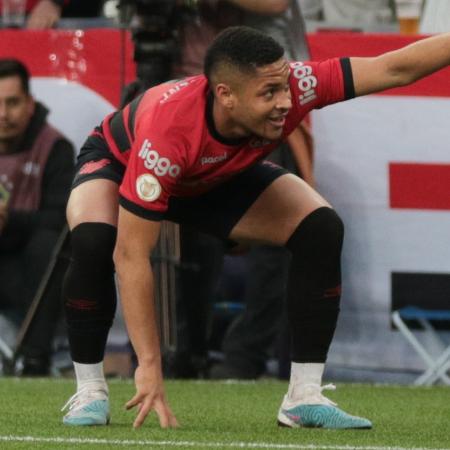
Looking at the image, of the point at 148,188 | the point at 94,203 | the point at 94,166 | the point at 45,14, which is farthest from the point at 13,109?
the point at 148,188

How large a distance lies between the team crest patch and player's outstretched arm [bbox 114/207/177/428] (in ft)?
0.25

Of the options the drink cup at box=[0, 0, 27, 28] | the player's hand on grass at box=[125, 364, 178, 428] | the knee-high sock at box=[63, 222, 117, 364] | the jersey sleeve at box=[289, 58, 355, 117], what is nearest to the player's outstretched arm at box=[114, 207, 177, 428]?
the player's hand on grass at box=[125, 364, 178, 428]

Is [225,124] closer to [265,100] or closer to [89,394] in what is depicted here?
[265,100]

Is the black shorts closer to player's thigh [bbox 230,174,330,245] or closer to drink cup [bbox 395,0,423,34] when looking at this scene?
player's thigh [bbox 230,174,330,245]

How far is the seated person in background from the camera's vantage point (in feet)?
27.0

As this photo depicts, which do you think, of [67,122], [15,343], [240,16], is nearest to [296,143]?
[240,16]

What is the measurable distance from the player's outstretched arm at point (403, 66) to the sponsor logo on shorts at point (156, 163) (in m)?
0.70

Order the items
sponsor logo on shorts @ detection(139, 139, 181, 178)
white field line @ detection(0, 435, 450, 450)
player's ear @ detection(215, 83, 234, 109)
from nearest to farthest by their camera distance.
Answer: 1. white field line @ detection(0, 435, 450, 450)
2. sponsor logo on shorts @ detection(139, 139, 181, 178)
3. player's ear @ detection(215, 83, 234, 109)

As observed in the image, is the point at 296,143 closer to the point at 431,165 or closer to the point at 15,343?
the point at 431,165

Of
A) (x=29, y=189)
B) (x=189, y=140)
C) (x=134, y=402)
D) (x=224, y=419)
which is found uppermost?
(x=189, y=140)

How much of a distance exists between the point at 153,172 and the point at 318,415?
1.05m

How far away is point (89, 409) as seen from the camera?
5.45 metres

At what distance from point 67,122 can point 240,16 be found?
1.24 m

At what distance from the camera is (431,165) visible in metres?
7.97
